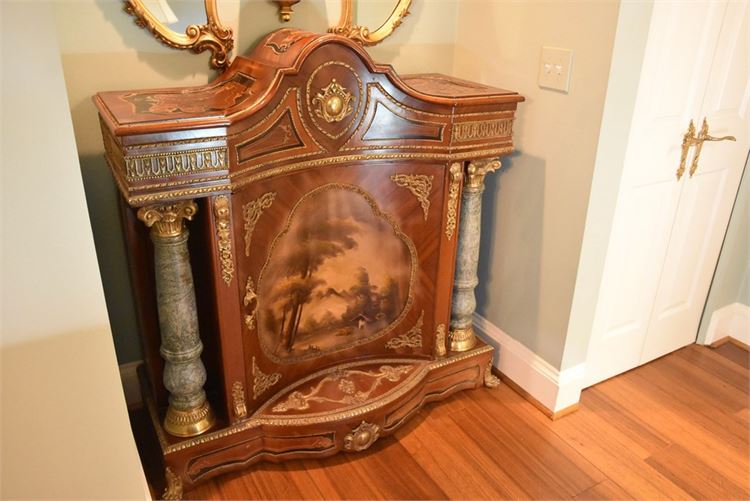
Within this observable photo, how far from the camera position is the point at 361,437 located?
1820 millimetres

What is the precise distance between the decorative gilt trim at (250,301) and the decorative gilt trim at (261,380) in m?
0.15

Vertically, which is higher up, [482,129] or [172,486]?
[482,129]

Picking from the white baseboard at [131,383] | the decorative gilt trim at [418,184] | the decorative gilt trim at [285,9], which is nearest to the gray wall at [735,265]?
the decorative gilt trim at [418,184]

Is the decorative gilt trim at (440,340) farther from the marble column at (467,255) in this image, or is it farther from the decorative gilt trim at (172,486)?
the decorative gilt trim at (172,486)

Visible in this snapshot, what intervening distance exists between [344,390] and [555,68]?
120cm

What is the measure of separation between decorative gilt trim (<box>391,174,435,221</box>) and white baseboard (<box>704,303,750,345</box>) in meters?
1.54

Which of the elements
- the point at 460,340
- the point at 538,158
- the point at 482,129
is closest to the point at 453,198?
the point at 482,129

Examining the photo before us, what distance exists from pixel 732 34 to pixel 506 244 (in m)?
1.01

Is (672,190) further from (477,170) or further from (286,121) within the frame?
(286,121)

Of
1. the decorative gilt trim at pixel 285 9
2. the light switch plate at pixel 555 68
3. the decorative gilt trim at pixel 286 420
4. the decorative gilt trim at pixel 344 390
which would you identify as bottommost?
the decorative gilt trim at pixel 286 420

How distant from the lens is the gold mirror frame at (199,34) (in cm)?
161

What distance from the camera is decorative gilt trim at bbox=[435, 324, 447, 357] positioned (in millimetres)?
2041

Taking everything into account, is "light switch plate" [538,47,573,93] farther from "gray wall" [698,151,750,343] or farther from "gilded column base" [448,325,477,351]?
"gray wall" [698,151,750,343]

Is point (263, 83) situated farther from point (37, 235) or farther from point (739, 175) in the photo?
point (739, 175)
